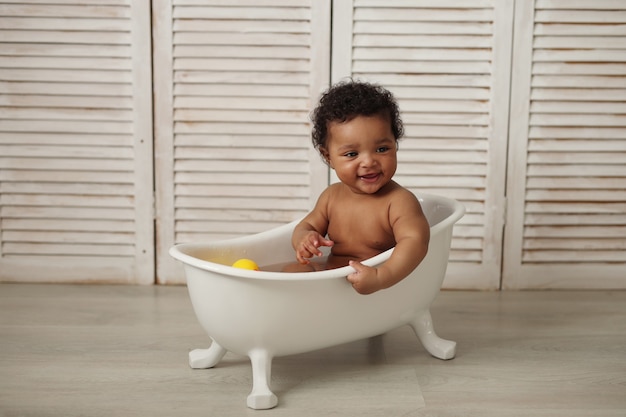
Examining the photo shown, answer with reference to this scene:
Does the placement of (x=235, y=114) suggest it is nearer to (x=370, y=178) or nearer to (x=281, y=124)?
(x=281, y=124)

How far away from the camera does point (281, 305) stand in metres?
1.26

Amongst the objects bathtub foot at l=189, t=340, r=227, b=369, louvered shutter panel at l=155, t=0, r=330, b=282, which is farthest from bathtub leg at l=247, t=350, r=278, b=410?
louvered shutter panel at l=155, t=0, r=330, b=282

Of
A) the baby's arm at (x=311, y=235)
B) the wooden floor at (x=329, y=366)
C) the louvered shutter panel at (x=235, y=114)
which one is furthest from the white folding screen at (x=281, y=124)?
the baby's arm at (x=311, y=235)

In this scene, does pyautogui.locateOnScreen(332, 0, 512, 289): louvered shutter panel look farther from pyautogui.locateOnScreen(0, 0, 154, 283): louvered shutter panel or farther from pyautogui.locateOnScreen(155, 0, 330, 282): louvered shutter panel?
pyautogui.locateOnScreen(0, 0, 154, 283): louvered shutter panel

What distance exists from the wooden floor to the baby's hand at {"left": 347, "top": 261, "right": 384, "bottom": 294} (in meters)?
0.22

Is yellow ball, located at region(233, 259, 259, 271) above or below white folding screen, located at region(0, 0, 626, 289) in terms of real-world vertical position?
below

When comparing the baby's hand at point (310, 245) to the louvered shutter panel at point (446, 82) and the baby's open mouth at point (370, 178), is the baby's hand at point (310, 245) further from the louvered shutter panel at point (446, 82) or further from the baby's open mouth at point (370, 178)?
the louvered shutter panel at point (446, 82)

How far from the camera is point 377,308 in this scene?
1.39 meters

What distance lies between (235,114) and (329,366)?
851 mm

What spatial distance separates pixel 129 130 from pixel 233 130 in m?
0.31

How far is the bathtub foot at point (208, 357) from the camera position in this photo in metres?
1.46

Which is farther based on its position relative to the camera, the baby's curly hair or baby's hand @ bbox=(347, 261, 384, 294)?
the baby's curly hair

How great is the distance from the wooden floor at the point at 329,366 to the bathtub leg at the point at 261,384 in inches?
0.7

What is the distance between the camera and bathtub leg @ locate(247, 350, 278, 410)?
4.17 ft
